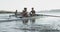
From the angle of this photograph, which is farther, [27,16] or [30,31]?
[27,16]

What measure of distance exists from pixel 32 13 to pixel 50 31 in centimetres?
720

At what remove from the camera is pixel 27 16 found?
1470cm

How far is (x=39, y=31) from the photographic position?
321 inches

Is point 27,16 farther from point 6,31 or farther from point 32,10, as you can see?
point 6,31

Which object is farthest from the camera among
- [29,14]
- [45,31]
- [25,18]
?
[29,14]

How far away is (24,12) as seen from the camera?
14.6m

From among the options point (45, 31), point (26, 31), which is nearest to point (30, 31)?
point (26, 31)

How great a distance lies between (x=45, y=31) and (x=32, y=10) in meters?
7.43

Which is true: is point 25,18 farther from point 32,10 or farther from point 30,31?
point 30,31

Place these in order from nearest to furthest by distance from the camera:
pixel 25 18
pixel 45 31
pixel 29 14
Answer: pixel 45 31 < pixel 25 18 < pixel 29 14

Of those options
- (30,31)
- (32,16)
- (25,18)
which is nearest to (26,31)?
(30,31)

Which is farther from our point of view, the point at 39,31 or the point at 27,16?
the point at 27,16

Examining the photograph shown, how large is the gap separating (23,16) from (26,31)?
6409 mm

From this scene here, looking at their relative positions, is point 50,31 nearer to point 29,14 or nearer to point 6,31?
point 6,31
